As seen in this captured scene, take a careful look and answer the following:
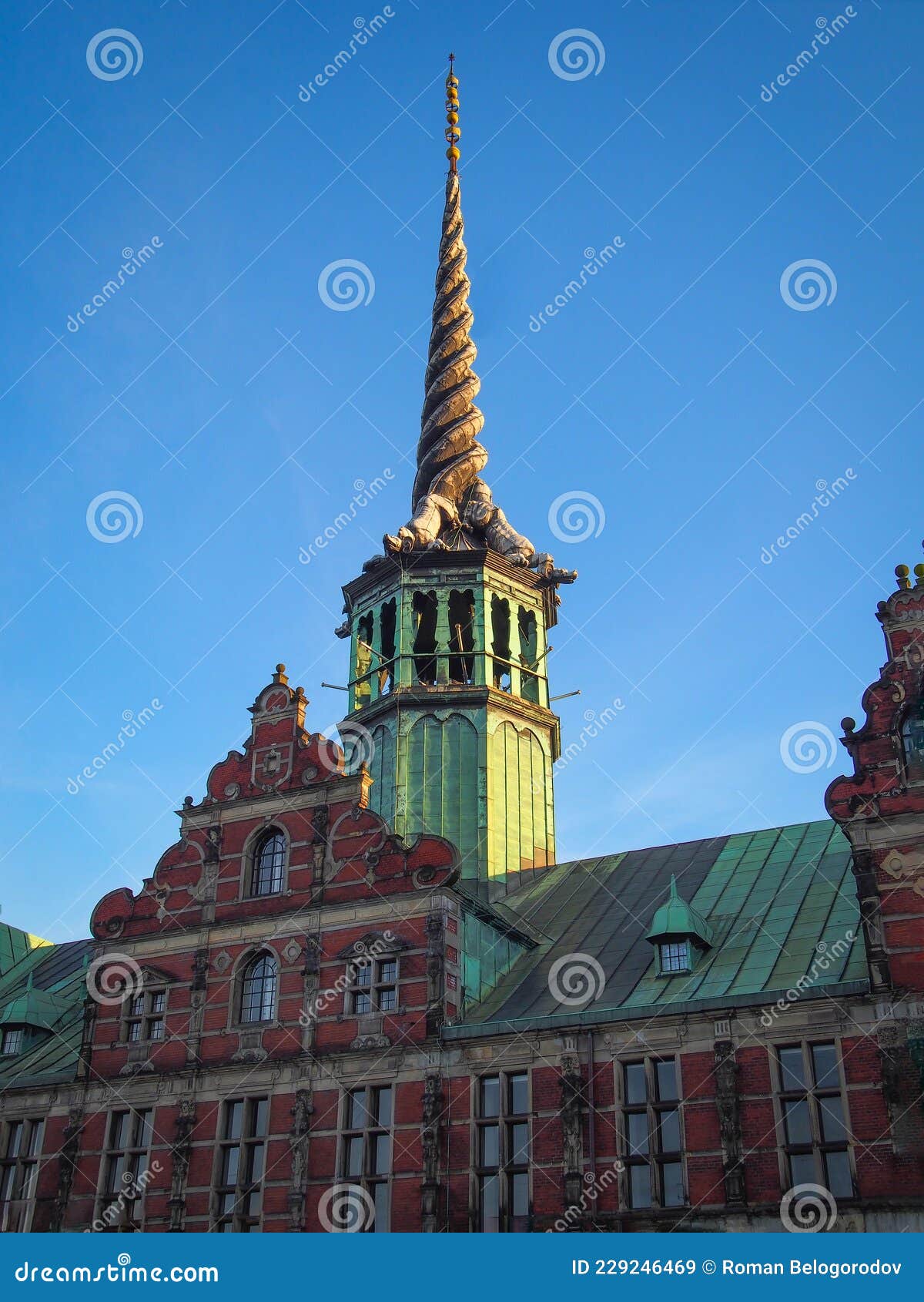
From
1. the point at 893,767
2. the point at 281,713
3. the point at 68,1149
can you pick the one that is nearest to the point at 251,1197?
the point at 68,1149

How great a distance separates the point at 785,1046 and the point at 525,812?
1670 centimetres

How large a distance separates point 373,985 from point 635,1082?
7.56m

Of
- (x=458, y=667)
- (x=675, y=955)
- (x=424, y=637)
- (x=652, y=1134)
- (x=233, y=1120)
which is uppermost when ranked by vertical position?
(x=424, y=637)

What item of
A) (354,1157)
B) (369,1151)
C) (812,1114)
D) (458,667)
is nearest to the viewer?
(812,1114)

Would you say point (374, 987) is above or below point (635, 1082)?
above

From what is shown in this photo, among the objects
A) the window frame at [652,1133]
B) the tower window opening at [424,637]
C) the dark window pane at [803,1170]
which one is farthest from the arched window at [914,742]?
the tower window opening at [424,637]

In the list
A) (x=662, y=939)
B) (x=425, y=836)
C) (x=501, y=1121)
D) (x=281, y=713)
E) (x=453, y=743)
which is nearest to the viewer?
(x=501, y=1121)

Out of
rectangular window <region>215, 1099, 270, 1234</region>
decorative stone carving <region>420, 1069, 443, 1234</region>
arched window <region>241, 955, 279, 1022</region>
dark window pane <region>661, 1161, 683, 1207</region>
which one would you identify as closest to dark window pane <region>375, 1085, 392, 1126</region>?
decorative stone carving <region>420, 1069, 443, 1234</region>

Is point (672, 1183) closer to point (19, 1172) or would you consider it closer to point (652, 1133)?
point (652, 1133)

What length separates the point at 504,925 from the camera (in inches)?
1558

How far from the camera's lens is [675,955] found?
3541cm

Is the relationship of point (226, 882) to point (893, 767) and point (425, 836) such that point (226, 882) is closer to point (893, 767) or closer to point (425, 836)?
point (425, 836)

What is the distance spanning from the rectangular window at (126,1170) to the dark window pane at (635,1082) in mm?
13176

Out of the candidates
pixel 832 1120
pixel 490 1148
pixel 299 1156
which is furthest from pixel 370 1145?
pixel 832 1120
